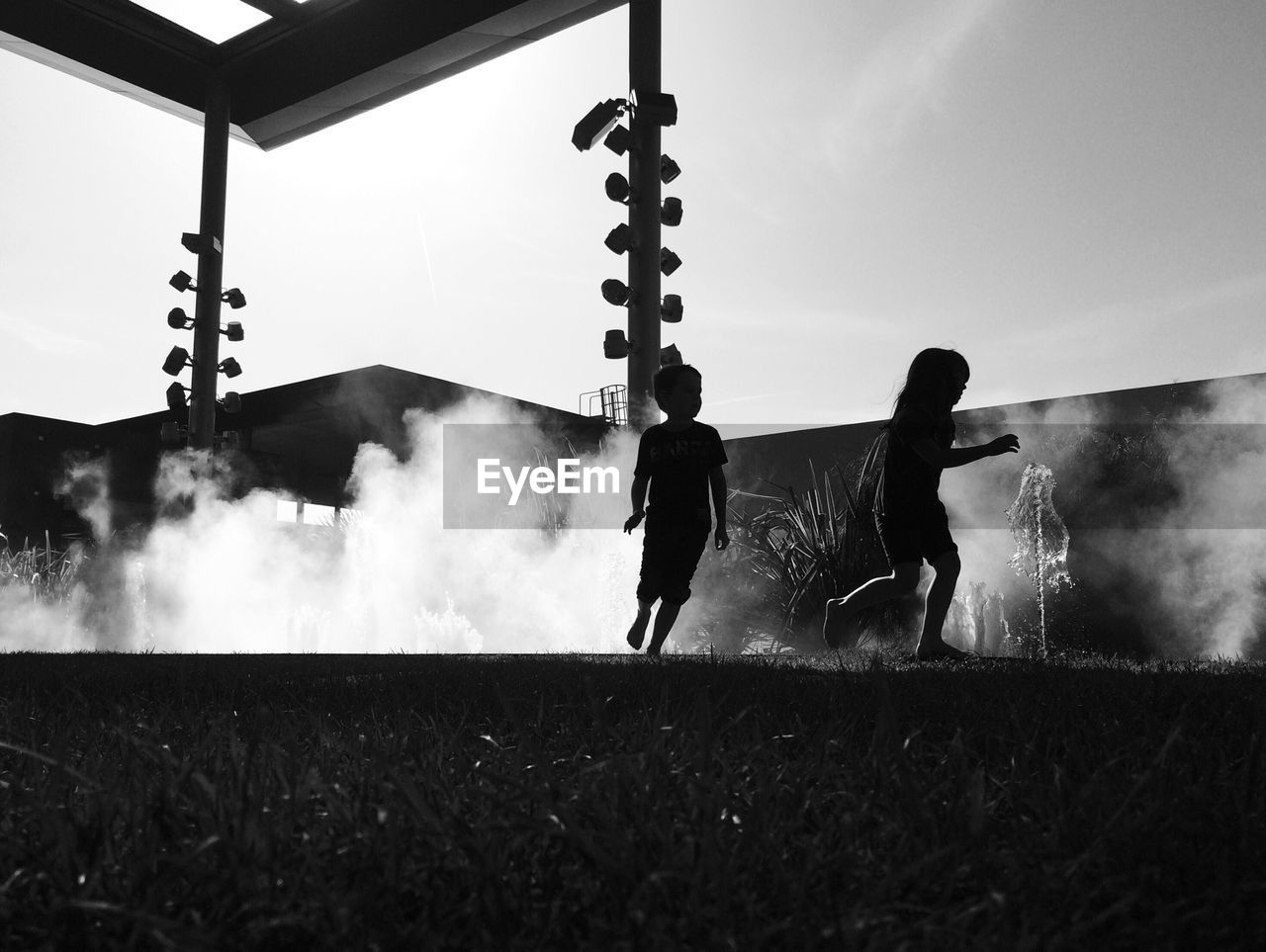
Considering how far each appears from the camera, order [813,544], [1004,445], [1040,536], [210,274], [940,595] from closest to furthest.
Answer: [1004,445] → [940,595] → [1040,536] → [813,544] → [210,274]

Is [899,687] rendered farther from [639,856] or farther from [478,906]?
[478,906]

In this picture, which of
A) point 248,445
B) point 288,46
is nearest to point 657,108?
point 288,46

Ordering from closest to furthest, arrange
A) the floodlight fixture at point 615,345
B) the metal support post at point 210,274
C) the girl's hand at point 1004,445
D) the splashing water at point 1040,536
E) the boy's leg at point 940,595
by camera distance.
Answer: the girl's hand at point 1004,445, the boy's leg at point 940,595, the splashing water at point 1040,536, the floodlight fixture at point 615,345, the metal support post at point 210,274

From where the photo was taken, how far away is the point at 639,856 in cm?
105

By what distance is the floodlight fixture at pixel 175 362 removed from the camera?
13359 millimetres

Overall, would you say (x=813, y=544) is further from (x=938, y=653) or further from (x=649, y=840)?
(x=649, y=840)

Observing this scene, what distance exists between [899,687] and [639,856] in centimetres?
165

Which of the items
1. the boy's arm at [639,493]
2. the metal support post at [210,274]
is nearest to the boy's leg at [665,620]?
the boy's arm at [639,493]

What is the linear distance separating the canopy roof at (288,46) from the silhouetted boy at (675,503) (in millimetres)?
8103

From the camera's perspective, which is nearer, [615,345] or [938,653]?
[938,653]

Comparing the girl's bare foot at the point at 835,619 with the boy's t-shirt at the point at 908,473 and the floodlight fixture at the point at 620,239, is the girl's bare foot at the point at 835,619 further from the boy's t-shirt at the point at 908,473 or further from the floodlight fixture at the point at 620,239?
the floodlight fixture at the point at 620,239

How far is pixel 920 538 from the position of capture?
182 inches

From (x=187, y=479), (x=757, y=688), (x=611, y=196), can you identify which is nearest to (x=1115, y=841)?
(x=757, y=688)

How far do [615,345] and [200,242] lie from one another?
8356 mm
